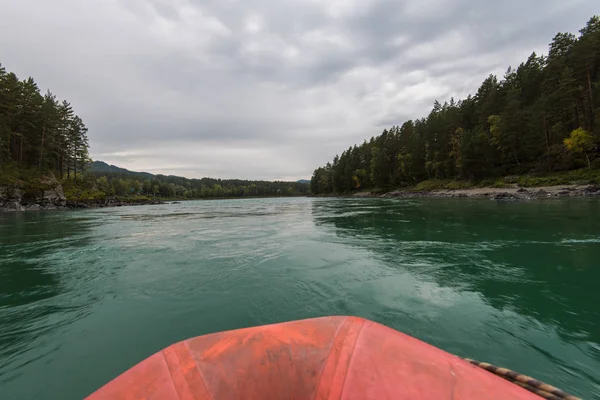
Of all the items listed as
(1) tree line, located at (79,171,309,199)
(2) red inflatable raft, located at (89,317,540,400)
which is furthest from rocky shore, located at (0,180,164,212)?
(1) tree line, located at (79,171,309,199)

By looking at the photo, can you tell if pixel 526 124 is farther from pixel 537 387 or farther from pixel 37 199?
pixel 37 199

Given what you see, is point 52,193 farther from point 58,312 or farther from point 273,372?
point 273,372

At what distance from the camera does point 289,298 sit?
598 cm

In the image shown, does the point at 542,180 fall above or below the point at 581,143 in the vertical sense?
below

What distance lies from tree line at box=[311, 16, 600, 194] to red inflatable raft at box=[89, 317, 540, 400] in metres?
49.6

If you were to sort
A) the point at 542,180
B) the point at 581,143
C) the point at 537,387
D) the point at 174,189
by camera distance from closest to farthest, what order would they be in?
the point at 537,387, the point at 581,143, the point at 542,180, the point at 174,189

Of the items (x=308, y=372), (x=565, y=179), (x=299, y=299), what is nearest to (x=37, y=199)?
(x=299, y=299)

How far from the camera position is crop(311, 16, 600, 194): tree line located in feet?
126

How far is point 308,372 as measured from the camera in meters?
1.85

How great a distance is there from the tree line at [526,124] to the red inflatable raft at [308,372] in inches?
1953

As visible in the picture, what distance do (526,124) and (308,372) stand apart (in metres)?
58.5

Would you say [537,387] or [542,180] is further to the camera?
[542,180]

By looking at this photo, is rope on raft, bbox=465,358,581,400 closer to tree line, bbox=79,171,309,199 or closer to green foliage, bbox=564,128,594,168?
green foliage, bbox=564,128,594,168

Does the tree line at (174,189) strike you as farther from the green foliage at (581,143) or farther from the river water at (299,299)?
the green foliage at (581,143)
